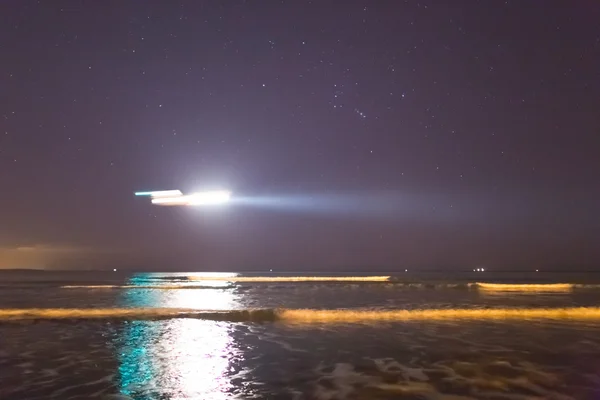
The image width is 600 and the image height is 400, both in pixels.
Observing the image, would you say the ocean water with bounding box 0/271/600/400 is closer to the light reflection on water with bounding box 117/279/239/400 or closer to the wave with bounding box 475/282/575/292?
the light reflection on water with bounding box 117/279/239/400

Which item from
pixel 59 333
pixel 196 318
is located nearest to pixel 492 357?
pixel 196 318

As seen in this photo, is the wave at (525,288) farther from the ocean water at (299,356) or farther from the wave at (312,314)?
the ocean water at (299,356)

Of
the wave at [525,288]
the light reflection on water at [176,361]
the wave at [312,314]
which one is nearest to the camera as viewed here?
the light reflection on water at [176,361]

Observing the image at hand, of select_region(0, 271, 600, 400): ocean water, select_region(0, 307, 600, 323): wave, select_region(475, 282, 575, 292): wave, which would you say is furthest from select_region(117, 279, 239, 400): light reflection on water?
select_region(475, 282, 575, 292): wave

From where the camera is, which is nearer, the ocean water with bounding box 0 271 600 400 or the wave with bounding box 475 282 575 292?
the ocean water with bounding box 0 271 600 400

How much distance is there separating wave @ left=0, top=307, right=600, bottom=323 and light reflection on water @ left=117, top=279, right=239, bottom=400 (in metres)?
3.19

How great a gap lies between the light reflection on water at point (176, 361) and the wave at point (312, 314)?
319 cm

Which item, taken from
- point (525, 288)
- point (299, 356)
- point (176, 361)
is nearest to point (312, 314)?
point (299, 356)

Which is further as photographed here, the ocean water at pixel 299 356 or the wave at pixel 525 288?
the wave at pixel 525 288

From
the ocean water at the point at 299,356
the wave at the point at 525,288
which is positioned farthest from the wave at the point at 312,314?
the wave at the point at 525,288

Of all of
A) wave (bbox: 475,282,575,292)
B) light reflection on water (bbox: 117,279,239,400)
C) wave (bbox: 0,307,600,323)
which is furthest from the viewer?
wave (bbox: 475,282,575,292)

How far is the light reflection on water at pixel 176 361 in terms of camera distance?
8406 mm

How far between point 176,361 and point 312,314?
10.7 m

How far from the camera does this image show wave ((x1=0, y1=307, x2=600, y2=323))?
19641mm
